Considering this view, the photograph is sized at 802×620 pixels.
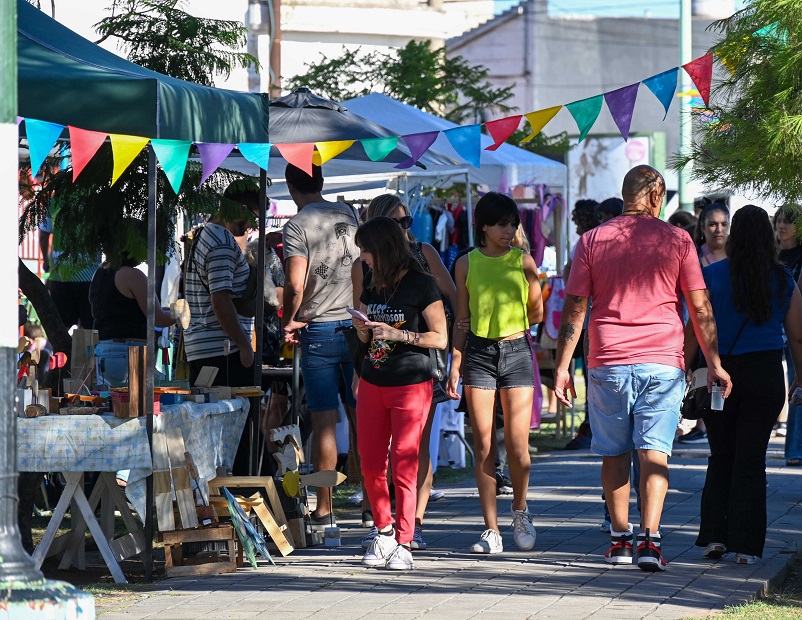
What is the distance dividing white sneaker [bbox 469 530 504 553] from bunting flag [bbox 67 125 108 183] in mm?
2883

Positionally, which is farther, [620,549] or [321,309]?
[321,309]

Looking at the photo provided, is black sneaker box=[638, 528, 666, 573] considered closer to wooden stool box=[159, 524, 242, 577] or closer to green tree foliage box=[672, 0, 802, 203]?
green tree foliage box=[672, 0, 802, 203]

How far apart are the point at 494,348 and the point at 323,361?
1.15 meters

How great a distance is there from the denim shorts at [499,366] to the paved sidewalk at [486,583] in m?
0.93

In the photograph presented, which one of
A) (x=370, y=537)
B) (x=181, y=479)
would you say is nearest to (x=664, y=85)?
(x=370, y=537)

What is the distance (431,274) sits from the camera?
7.14 m

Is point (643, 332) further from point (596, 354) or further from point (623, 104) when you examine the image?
point (623, 104)

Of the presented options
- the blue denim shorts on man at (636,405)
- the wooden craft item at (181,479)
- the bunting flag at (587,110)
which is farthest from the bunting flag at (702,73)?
the wooden craft item at (181,479)

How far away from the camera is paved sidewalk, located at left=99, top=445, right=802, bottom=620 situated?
18.9 ft

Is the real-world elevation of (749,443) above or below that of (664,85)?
below

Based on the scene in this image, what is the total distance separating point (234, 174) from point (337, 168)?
3717mm

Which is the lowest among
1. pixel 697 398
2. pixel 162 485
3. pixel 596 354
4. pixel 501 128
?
pixel 162 485

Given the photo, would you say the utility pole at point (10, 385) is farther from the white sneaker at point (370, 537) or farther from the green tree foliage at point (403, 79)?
the green tree foliage at point (403, 79)

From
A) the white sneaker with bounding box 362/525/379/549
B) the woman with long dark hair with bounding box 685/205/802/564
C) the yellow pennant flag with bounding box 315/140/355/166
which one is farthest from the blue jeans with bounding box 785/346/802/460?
the yellow pennant flag with bounding box 315/140/355/166
